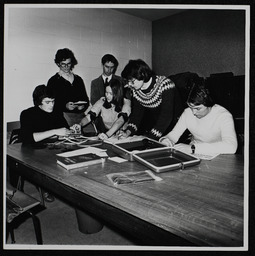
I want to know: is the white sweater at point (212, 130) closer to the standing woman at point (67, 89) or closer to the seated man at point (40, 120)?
the seated man at point (40, 120)

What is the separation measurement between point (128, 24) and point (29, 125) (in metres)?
3.15

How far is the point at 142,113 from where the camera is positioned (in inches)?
99.3

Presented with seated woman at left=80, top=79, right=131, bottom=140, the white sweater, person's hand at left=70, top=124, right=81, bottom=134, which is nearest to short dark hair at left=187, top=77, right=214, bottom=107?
the white sweater

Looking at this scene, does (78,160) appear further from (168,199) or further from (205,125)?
(205,125)

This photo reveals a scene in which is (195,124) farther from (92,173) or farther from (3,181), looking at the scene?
(3,181)

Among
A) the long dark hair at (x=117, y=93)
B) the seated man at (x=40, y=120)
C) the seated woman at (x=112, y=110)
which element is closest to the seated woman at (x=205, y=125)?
the seated woman at (x=112, y=110)

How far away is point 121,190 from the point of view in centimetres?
110

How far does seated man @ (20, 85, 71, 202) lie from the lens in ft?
7.07

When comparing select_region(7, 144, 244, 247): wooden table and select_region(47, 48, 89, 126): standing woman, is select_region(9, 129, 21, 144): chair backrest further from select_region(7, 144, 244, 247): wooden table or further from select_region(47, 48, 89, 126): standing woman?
select_region(7, 144, 244, 247): wooden table

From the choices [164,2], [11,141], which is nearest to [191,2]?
[164,2]

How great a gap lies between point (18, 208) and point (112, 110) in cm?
161

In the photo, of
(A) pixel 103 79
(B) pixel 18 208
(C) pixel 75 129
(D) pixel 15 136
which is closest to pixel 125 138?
(C) pixel 75 129

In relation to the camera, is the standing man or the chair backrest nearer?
the chair backrest

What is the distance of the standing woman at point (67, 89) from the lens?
2.96 m
